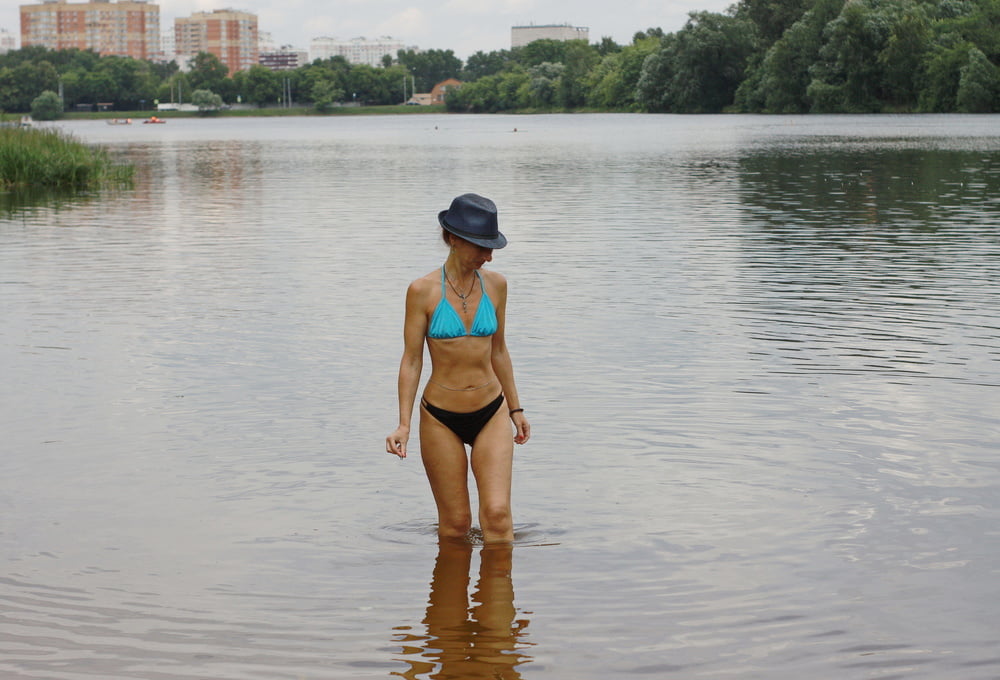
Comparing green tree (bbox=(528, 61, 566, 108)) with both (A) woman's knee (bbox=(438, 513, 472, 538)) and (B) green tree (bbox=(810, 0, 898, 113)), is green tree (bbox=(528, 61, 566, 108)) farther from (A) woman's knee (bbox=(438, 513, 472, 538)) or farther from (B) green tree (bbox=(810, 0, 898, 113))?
(A) woman's knee (bbox=(438, 513, 472, 538))

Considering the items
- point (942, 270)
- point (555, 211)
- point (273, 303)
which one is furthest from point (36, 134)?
point (942, 270)

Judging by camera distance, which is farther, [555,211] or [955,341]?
[555,211]

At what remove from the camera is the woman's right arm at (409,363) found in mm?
6395

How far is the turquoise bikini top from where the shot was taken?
6418 mm

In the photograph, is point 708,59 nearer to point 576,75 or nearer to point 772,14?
point 772,14

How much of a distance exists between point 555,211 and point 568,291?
470 inches

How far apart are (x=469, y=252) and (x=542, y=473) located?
9.26 ft

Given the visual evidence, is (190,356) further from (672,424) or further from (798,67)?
(798,67)

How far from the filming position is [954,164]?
138 ft

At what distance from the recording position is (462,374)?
6512 mm

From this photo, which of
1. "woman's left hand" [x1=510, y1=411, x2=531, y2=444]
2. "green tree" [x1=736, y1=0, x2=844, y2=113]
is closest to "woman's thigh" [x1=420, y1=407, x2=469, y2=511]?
"woman's left hand" [x1=510, y1=411, x2=531, y2=444]

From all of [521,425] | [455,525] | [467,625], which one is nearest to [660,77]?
[455,525]

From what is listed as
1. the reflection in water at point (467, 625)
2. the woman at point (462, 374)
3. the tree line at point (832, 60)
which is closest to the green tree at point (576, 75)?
the tree line at point (832, 60)

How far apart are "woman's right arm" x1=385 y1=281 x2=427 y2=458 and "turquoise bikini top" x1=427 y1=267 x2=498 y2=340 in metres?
0.06
